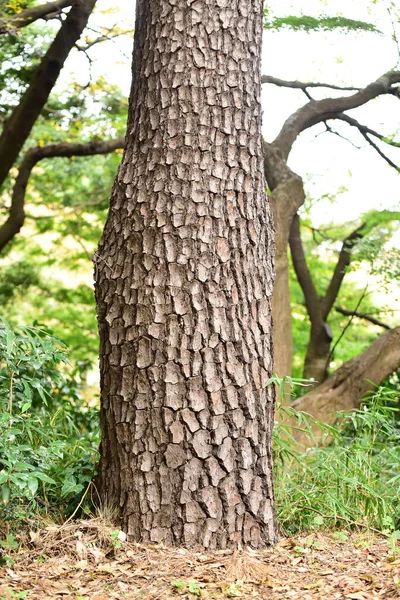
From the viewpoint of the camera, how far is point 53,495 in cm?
358

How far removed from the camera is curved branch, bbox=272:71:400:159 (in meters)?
7.64

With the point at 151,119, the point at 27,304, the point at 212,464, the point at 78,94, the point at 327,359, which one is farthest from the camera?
the point at 27,304

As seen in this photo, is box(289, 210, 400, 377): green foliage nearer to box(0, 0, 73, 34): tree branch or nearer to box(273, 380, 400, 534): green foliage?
box(0, 0, 73, 34): tree branch

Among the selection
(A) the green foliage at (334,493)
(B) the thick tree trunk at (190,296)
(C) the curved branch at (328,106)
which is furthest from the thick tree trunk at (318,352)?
(B) the thick tree trunk at (190,296)

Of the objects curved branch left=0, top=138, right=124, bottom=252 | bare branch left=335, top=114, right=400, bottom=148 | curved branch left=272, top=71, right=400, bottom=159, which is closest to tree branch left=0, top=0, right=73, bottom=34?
curved branch left=0, top=138, right=124, bottom=252

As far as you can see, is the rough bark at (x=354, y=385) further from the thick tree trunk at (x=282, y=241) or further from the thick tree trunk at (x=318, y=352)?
the thick tree trunk at (x=318, y=352)

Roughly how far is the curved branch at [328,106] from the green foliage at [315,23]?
23.4 inches

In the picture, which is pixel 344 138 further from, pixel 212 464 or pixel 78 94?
pixel 212 464

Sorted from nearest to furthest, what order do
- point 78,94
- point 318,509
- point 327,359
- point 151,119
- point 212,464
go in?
point 212,464 < point 151,119 < point 318,509 < point 327,359 < point 78,94

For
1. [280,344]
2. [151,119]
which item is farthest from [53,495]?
[280,344]

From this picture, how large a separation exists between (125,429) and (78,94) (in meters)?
8.49

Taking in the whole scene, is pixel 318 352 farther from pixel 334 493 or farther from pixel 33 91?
pixel 334 493

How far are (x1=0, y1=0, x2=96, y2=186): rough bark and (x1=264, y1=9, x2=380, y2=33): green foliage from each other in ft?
6.37

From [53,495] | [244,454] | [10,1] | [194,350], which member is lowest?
[53,495]
